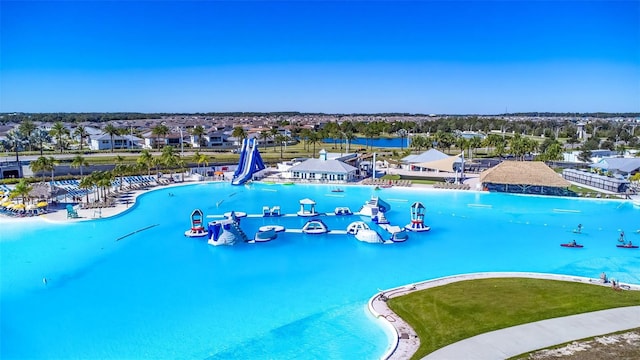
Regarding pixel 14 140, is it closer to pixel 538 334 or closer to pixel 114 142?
pixel 114 142

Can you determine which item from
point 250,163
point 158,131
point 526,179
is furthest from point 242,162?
point 158,131

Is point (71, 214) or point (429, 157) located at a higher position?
point (429, 157)

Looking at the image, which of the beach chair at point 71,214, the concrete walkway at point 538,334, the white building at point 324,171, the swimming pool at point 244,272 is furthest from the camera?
the white building at point 324,171

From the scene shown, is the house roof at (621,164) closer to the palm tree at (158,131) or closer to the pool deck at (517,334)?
the pool deck at (517,334)

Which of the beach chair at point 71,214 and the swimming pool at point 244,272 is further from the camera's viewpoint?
the beach chair at point 71,214

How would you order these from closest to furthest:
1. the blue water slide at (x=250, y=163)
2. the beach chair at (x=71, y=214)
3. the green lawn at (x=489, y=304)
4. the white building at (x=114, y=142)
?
the green lawn at (x=489, y=304) < the beach chair at (x=71, y=214) < the blue water slide at (x=250, y=163) < the white building at (x=114, y=142)

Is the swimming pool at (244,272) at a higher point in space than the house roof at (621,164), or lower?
lower

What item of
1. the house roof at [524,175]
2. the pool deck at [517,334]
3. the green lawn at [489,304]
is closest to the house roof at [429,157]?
the house roof at [524,175]

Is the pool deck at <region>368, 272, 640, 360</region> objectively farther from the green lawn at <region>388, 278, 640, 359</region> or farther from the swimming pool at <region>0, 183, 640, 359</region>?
the swimming pool at <region>0, 183, 640, 359</region>
